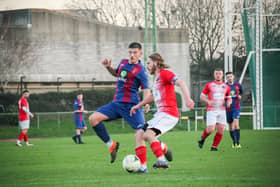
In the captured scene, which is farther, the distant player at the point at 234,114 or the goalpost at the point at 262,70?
the goalpost at the point at 262,70

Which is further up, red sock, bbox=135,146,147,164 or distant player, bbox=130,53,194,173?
distant player, bbox=130,53,194,173

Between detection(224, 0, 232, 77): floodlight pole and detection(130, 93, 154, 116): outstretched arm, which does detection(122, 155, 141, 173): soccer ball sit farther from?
detection(224, 0, 232, 77): floodlight pole

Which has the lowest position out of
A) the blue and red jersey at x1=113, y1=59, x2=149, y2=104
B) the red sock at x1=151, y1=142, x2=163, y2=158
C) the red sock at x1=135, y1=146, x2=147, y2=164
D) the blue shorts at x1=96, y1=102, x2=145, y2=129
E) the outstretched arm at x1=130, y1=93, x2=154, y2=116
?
the red sock at x1=135, y1=146, x2=147, y2=164

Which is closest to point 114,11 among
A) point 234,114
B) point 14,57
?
point 14,57

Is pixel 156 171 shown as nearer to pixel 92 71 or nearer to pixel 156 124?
pixel 156 124

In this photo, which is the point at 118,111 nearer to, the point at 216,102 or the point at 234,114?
the point at 216,102

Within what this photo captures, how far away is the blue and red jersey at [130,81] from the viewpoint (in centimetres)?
1050

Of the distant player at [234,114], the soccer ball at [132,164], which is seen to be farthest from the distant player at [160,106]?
the distant player at [234,114]

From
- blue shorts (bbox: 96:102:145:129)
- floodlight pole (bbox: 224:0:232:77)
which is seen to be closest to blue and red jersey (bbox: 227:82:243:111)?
blue shorts (bbox: 96:102:145:129)

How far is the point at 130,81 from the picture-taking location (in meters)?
10.5

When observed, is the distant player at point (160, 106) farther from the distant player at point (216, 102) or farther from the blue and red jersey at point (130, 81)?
the distant player at point (216, 102)

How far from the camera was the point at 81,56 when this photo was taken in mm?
45969

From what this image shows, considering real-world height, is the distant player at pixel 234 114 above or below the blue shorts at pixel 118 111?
below

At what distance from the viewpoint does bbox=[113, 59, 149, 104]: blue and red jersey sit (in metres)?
10.5
